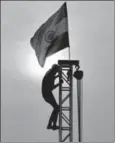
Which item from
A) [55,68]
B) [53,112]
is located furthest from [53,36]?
[53,112]

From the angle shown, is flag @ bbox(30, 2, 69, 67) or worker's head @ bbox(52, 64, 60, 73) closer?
worker's head @ bbox(52, 64, 60, 73)

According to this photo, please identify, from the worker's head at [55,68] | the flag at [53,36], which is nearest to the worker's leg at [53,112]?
the worker's head at [55,68]

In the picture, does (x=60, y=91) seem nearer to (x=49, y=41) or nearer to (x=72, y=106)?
(x=72, y=106)

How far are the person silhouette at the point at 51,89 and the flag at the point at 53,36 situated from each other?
72 cm

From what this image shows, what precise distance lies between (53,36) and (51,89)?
158cm

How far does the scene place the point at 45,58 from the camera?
11570 mm

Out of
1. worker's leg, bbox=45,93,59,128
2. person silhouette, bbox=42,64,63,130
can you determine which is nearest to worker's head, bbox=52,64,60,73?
person silhouette, bbox=42,64,63,130

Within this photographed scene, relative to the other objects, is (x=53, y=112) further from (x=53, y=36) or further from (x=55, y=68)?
(x=53, y=36)

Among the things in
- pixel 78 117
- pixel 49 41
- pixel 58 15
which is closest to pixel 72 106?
pixel 78 117

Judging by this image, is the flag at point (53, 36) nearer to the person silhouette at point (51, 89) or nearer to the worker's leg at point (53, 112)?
the person silhouette at point (51, 89)

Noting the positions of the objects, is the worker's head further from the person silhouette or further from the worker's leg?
the worker's leg

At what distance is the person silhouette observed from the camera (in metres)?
10.6

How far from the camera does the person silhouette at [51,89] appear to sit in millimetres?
Answer: 10633

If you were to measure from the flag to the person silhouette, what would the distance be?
724 millimetres
